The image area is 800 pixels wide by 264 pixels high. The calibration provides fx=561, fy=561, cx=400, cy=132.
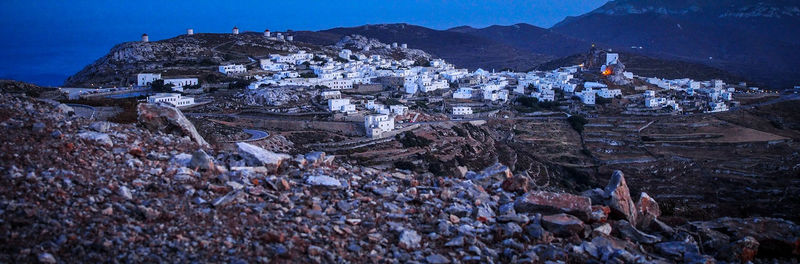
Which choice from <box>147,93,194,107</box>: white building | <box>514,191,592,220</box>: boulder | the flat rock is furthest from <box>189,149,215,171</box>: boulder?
<box>147,93,194,107</box>: white building

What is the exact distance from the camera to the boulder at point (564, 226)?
247 inches

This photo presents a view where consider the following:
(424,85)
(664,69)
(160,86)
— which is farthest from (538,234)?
(664,69)

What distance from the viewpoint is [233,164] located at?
7.43 metres

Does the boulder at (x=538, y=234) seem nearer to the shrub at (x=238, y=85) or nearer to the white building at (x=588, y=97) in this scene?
the shrub at (x=238, y=85)

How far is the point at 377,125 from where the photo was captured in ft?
104

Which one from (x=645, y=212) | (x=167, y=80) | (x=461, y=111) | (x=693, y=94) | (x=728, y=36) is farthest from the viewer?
(x=728, y=36)

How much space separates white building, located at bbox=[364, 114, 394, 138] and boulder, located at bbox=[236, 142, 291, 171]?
23373 mm

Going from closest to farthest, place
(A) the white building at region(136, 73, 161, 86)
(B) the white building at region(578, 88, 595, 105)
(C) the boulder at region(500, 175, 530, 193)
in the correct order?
(C) the boulder at region(500, 175, 530, 193) → (A) the white building at region(136, 73, 161, 86) → (B) the white building at region(578, 88, 595, 105)

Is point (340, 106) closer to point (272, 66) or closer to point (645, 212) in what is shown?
point (272, 66)

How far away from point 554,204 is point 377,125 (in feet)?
82.4

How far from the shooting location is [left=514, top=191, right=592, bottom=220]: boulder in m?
6.81

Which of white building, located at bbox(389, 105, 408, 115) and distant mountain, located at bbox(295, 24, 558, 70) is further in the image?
distant mountain, located at bbox(295, 24, 558, 70)

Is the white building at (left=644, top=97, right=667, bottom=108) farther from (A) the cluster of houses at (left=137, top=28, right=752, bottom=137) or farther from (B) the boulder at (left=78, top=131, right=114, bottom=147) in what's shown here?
(B) the boulder at (left=78, top=131, right=114, bottom=147)

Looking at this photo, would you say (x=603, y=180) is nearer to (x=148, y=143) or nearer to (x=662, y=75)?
(x=148, y=143)
